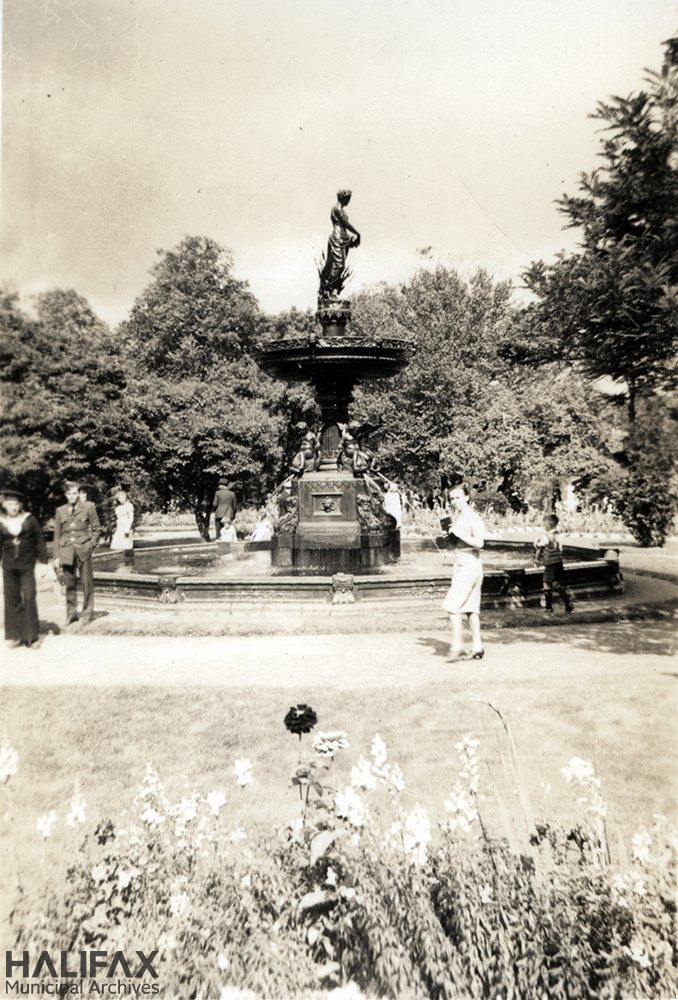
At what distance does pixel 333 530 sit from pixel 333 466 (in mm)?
1211

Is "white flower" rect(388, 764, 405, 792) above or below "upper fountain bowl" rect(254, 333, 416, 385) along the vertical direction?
below

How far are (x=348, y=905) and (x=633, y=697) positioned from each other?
249cm

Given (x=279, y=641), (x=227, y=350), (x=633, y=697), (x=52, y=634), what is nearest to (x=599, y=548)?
(x=633, y=697)

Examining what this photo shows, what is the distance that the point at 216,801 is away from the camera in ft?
12.9

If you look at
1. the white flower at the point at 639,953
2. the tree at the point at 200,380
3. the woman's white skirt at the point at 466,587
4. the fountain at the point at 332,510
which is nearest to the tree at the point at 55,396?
the tree at the point at 200,380

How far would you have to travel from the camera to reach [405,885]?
352 cm


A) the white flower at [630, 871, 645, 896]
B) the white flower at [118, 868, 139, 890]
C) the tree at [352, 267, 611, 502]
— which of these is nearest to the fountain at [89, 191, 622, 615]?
the tree at [352, 267, 611, 502]

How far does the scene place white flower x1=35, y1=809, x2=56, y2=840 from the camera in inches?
158

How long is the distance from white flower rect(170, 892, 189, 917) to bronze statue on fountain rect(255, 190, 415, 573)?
6879 millimetres

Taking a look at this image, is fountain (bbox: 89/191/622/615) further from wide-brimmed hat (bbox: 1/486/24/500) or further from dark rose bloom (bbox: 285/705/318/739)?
dark rose bloom (bbox: 285/705/318/739)

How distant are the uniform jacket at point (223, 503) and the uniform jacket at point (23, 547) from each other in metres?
7.66

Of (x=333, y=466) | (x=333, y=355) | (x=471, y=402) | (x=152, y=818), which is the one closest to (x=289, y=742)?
(x=152, y=818)

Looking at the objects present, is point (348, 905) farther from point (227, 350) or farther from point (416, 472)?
point (416, 472)

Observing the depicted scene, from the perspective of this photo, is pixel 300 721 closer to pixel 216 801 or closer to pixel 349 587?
pixel 216 801
